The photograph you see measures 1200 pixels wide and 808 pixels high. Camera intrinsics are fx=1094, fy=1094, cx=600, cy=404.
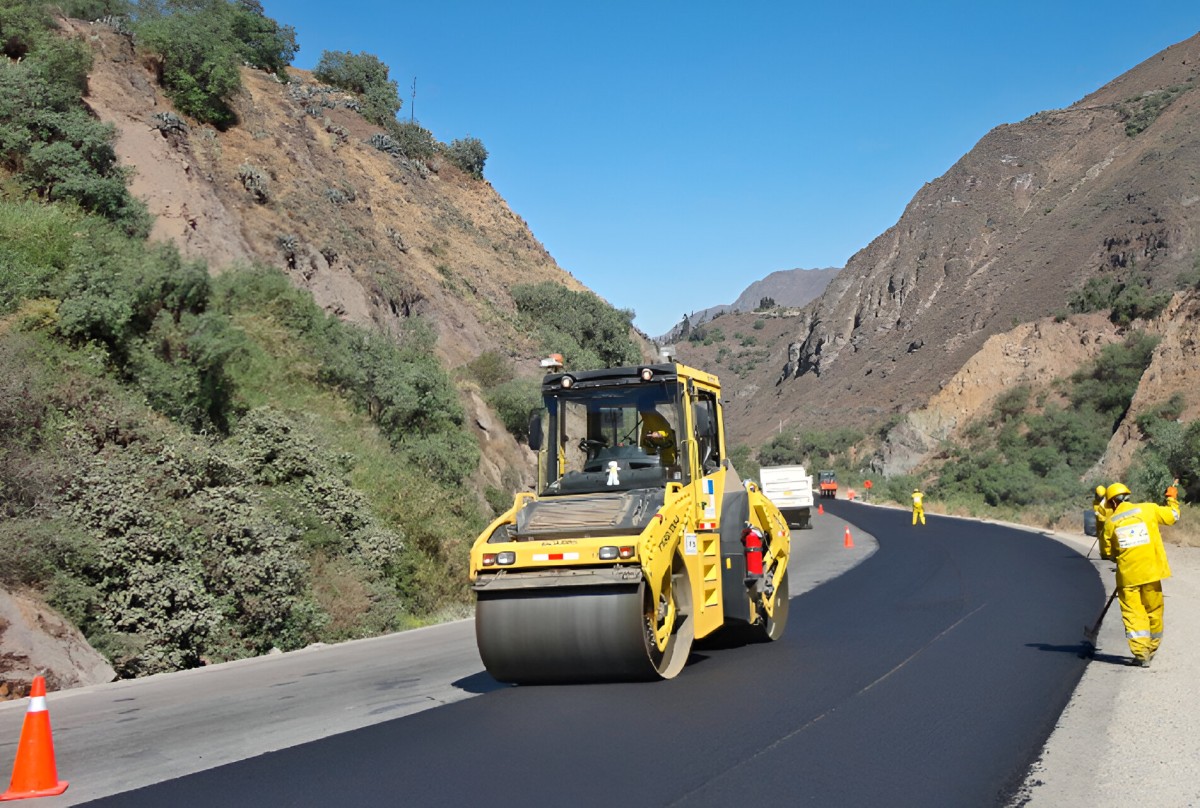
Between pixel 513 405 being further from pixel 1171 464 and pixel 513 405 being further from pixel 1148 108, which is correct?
pixel 1148 108

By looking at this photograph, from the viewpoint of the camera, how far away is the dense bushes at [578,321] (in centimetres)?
4800

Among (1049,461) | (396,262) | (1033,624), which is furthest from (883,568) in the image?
(1049,461)

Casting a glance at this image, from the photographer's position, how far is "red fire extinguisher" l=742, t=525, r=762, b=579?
11562 millimetres

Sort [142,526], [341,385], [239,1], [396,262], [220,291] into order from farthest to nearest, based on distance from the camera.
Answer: [239,1] → [396,262] → [341,385] → [220,291] → [142,526]

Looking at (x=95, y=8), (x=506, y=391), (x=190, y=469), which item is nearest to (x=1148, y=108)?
(x=506, y=391)

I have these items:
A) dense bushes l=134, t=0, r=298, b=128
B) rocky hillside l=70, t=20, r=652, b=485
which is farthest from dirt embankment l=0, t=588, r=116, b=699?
dense bushes l=134, t=0, r=298, b=128

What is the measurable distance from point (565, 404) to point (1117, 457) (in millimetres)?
50261

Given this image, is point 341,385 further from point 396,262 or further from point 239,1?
point 239,1

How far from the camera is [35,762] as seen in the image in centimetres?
660

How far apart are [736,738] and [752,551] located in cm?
397

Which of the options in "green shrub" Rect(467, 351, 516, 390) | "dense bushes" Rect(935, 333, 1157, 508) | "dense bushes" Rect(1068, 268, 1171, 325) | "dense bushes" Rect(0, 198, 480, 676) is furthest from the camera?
"dense bushes" Rect(1068, 268, 1171, 325)

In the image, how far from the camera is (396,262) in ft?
132

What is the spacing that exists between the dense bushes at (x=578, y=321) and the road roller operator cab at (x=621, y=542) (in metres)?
34.9

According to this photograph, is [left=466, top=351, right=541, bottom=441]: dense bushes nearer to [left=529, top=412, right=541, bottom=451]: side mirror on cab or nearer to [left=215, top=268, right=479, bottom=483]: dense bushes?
[left=215, top=268, right=479, bottom=483]: dense bushes
